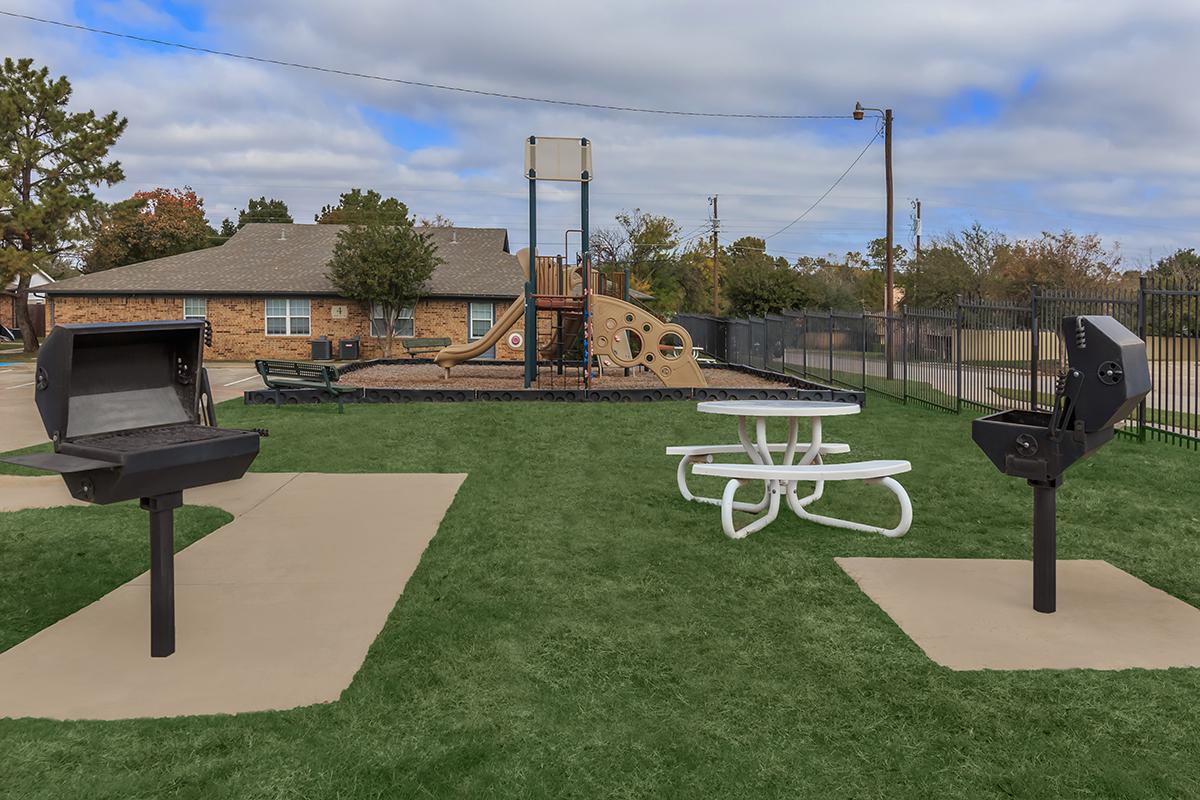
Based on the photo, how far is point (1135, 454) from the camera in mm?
10250

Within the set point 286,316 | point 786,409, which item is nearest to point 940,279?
point 286,316

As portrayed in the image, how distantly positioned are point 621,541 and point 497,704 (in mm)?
2731

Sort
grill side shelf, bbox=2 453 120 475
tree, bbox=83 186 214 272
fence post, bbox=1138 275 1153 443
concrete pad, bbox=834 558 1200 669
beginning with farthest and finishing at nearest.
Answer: tree, bbox=83 186 214 272 < fence post, bbox=1138 275 1153 443 < concrete pad, bbox=834 558 1200 669 < grill side shelf, bbox=2 453 120 475

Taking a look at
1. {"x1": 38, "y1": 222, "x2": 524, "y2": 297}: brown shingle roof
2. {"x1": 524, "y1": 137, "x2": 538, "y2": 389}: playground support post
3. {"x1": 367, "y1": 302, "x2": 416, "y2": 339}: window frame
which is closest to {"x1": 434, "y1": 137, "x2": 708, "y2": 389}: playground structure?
{"x1": 524, "y1": 137, "x2": 538, "y2": 389}: playground support post

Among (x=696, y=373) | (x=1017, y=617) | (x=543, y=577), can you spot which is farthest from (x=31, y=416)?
(x=1017, y=617)

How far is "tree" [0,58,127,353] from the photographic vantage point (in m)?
32.9

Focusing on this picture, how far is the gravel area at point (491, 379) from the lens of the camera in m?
18.3

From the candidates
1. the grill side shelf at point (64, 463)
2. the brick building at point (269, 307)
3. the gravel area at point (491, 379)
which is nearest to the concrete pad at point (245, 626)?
the grill side shelf at point (64, 463)

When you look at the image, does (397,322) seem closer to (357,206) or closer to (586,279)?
(586,279)

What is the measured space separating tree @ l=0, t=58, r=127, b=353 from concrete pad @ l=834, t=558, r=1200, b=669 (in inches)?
1393

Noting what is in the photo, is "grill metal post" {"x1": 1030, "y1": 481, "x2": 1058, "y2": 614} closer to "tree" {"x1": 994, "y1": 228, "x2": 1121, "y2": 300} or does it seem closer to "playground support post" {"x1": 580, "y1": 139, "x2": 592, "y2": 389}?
"playground support post" {"x1": 580, "y1": 139, "x2": 592, "y2": 389}

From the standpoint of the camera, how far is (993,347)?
14391 mm

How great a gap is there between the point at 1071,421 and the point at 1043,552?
0.79 meters

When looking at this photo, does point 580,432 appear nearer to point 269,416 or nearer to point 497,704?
point 269,416
